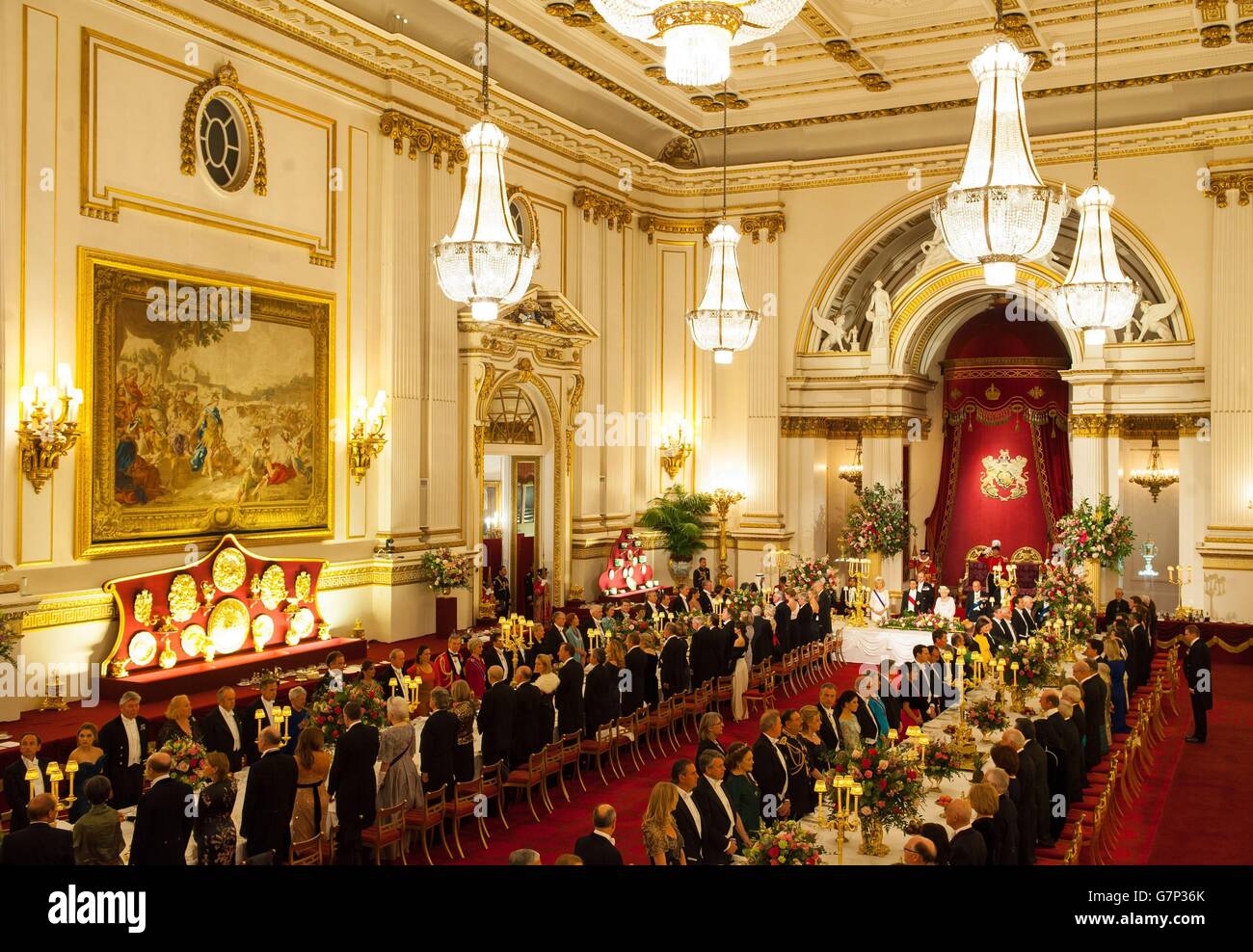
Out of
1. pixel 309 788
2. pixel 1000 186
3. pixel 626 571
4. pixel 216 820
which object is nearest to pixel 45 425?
pixel 309 788

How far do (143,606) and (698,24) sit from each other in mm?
8872

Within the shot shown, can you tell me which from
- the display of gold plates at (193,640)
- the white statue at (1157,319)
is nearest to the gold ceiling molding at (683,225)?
the white statue at (1157,319)

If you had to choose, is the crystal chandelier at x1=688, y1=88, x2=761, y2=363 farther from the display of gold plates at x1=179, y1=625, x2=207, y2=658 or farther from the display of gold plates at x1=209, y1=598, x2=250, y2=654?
the display of gold plates at x1=179, y1=625, x2=207, y2=658

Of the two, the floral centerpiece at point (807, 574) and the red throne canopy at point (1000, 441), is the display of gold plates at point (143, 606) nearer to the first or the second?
the floral centerpiece at point (807, 574)

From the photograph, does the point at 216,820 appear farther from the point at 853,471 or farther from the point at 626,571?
the point at 853,471

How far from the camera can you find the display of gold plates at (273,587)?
42.4ft

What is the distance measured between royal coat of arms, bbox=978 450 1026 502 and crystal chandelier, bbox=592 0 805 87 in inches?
737

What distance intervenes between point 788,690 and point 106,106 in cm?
1109

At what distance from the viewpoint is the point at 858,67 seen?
1839cm

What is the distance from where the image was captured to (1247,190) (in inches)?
699

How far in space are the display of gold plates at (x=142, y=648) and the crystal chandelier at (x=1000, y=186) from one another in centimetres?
910

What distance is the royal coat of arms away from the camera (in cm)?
2280

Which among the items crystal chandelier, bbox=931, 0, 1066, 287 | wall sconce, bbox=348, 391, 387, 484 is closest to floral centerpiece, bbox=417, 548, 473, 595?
wall sconce, bbox=348, 391, 387, 484
